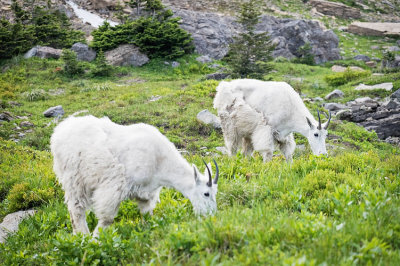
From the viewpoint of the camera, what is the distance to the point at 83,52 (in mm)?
25062

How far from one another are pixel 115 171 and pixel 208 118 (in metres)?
8.47

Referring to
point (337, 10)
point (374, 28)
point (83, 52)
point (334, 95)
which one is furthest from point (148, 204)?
point (337, 10)

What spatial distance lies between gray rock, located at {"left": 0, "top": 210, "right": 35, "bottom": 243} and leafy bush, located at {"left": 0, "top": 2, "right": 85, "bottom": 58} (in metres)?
21.9

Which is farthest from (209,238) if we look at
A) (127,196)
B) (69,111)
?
(69,111)

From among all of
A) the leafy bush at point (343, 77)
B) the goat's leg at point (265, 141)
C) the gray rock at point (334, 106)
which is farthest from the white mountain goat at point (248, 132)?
the leafy bush at point (343, 77)

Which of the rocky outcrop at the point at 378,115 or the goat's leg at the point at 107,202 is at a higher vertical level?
the goat's leg at the point at 107,202

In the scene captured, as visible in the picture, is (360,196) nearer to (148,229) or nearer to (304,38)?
(148,229)

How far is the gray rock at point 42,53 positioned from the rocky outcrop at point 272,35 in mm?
11513

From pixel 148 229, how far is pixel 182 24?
2830 centimetres

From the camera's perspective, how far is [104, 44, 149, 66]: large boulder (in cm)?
2469

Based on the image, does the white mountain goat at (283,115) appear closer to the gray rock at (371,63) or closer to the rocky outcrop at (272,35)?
the rocky outcrop at (272,35)

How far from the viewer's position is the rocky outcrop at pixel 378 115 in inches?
490

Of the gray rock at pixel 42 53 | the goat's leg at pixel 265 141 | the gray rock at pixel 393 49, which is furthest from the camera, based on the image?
the gray rock at pixel 393 49

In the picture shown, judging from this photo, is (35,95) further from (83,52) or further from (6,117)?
(83,52)
